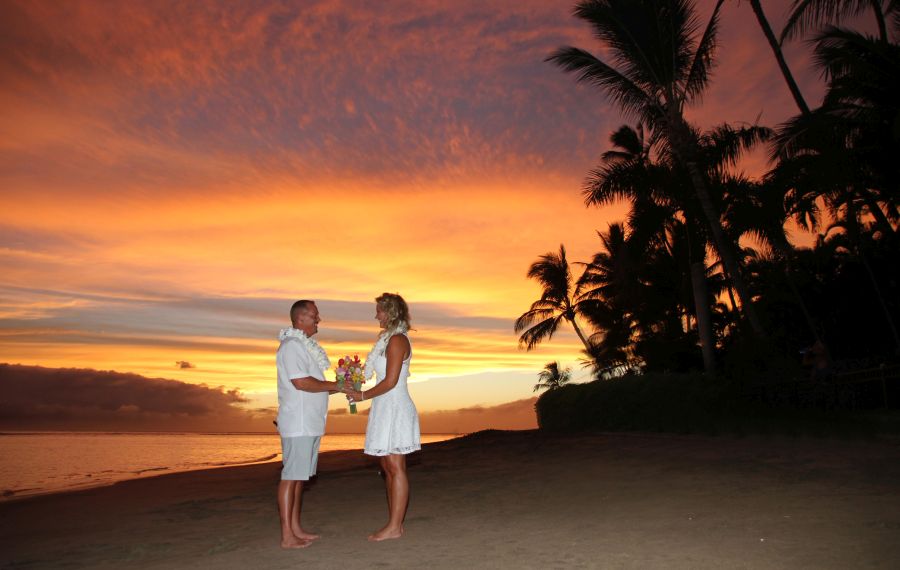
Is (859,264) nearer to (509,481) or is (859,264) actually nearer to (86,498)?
(509,481)

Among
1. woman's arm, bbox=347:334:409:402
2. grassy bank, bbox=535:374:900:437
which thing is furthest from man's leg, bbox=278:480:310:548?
grassy bank, bbox=535:374:900:437

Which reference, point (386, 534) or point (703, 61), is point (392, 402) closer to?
point (386, 534)

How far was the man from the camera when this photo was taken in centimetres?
553

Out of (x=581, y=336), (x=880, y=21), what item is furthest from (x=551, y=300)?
(x=880, y=21)

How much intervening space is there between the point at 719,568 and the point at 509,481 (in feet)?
15.4

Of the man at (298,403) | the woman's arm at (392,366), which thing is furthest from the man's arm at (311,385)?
the woman's arm at (392,366)

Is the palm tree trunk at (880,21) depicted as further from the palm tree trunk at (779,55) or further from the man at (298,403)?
the man at (298,403)

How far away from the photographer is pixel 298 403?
220 inches

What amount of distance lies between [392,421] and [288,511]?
107 cm

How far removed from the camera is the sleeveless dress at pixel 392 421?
565cm

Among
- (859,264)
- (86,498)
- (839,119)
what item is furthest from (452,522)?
(859,264)

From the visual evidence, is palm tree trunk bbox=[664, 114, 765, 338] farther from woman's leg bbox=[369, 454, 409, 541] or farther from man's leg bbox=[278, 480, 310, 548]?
man's leg bbox=[278, 480, 310, 548]

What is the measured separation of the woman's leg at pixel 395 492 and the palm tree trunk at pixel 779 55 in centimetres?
2032

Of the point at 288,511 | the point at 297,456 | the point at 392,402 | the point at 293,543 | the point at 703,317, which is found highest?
the point at 703,317
